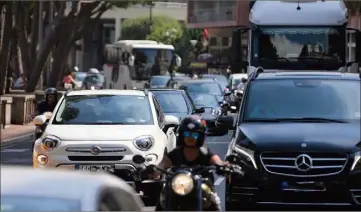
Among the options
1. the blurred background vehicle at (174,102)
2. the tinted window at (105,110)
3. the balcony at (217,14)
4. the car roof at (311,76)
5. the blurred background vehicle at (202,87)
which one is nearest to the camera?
the car roof at (311,76)

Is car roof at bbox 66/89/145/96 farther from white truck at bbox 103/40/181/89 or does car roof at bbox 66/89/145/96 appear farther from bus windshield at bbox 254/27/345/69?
white truck at bbox 103/40/181/89

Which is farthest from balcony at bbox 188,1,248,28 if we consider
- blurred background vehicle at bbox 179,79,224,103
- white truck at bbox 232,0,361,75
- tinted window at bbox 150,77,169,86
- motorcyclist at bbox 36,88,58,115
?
motorcyclist at bbox 36,88,58,115

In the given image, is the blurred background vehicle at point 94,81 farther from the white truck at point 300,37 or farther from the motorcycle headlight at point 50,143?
the motorcycle headlight at point 50,143

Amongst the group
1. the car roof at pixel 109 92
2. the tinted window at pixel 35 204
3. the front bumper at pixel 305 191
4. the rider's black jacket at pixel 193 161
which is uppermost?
the car roof at pixel 109 92

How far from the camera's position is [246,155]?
10570 mm

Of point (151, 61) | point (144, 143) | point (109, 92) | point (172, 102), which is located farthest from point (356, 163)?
point (151, 61)

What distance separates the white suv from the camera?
1302 centimetres

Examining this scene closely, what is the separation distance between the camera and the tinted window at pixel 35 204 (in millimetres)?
4539

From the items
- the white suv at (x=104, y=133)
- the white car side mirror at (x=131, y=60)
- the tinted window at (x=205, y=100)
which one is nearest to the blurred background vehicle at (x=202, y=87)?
the tinted window at (x=205, y=100)

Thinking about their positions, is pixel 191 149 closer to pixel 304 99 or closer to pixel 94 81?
pixel 304 99

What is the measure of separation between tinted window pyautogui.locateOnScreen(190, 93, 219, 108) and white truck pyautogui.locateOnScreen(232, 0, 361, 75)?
7.21 metres

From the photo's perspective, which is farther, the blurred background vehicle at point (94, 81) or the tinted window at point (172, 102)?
the blurred background vehicle at point (94, 81)

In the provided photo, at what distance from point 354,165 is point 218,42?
79.9 m

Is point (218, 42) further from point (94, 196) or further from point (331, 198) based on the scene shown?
point (94, 196)
